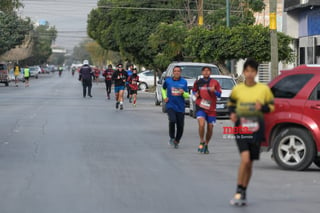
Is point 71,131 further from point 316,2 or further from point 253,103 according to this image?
point 316,2

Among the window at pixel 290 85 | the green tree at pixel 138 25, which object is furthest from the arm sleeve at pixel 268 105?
the green tree at pixel 138 25

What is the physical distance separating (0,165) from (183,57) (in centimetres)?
3667

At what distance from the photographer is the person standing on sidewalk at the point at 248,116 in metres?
10.2

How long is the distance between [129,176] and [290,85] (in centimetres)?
317

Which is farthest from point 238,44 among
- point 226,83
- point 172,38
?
point 172,38

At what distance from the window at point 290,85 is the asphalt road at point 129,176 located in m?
1.30

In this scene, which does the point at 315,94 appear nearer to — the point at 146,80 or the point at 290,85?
the point at 290,85

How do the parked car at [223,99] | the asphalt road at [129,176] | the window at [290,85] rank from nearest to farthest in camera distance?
the asphalt road at [129,176], the window at [290,85], the parked car at [223,99]

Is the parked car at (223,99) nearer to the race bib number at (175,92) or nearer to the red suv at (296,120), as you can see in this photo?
the race bib number at (175,92)

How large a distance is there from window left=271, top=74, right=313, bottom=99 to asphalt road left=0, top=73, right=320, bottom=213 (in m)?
1.30

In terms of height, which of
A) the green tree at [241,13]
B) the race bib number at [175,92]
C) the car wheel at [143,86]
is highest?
the green tree at [241,13]

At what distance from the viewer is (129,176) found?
1306cm

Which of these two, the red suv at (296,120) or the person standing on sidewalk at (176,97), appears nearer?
the red suv at (296,120)

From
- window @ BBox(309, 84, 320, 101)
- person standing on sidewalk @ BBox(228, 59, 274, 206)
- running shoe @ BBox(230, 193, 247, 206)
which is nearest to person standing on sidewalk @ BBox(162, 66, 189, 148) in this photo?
window @ BBox(309, 84, 320, 101)
